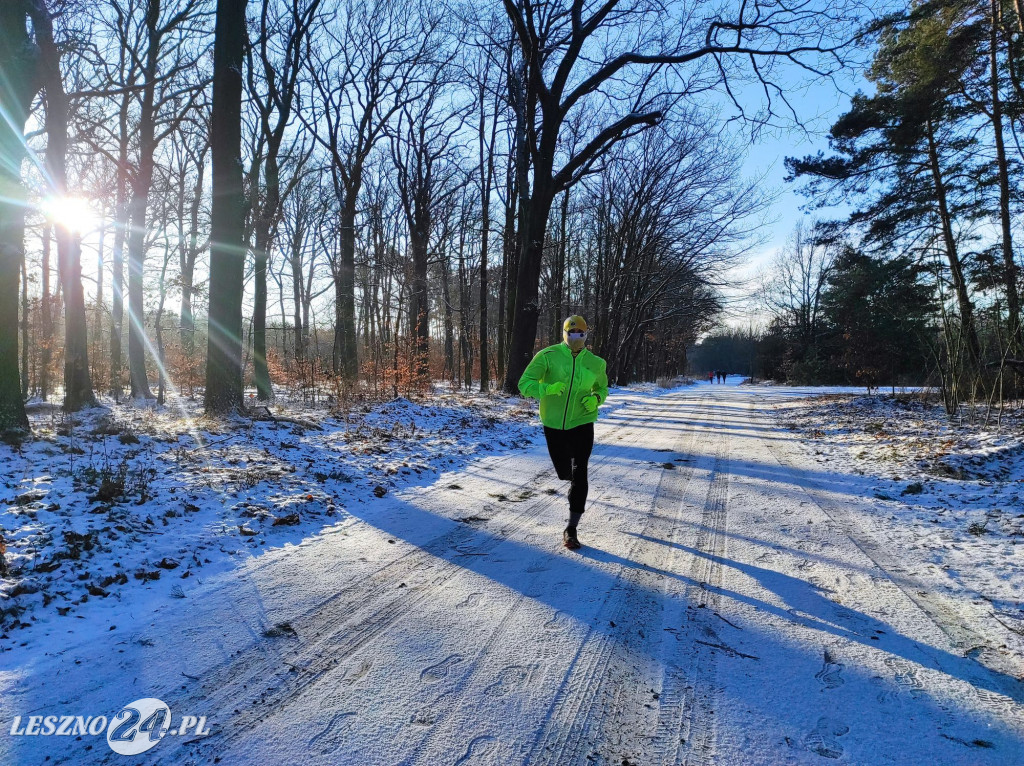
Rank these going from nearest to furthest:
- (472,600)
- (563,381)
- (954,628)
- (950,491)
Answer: (954,628) → (472,600) → (563,381) → (950,491)

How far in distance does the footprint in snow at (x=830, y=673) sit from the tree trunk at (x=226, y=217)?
8.86m

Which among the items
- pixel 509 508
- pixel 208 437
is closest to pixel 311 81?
pixel 208 437

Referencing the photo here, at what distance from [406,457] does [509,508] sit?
2755 millimetres

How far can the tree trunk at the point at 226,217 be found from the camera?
8.11m

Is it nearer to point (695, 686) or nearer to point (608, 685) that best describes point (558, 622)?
point (608, 685)

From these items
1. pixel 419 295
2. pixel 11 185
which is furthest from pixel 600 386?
pixel 419 295

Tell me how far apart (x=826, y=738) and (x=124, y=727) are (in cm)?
289

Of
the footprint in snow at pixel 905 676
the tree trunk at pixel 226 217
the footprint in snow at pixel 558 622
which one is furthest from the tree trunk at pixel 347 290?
the footprint in snow at pixel 905 676

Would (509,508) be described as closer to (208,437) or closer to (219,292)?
(208,437)

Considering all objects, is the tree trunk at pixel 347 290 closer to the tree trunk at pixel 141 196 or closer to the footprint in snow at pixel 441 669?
the tree trunk at pixel 141 196

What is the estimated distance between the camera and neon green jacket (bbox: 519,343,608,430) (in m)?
4.14

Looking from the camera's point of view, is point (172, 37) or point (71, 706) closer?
point (71, 706)

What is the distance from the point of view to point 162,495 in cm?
470

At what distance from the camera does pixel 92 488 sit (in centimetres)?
461
